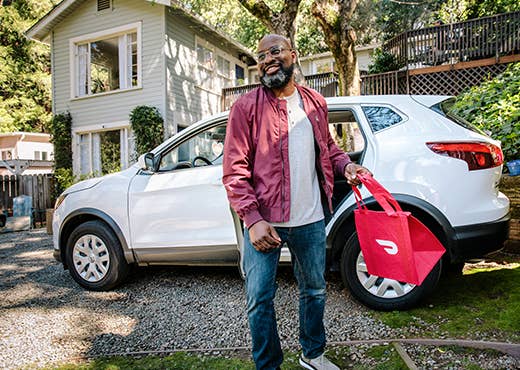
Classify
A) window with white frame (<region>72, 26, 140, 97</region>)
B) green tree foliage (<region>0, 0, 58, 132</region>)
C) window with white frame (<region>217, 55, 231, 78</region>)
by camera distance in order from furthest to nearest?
green tree foliage (<region>0, 0, 58, 132</region>), window with white frame (<region>217, 55, 231, 78</region>), window with white frame (<region>72, 26, 140, 97</region>)

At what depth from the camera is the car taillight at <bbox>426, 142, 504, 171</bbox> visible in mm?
3045

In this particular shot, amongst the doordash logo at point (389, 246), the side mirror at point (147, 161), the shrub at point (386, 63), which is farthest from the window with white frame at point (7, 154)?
the doordash logo at point (389, 246)

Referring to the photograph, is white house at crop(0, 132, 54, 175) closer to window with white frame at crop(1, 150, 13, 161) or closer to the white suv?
window with white frame at crop(1, 150, 13, 161)

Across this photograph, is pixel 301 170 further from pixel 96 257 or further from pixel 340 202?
pixel 96 257

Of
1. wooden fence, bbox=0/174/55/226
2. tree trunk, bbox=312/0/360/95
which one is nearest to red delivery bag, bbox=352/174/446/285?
tree trunk, bbox=312/0/360/95

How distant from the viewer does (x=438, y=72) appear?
38.4 feet

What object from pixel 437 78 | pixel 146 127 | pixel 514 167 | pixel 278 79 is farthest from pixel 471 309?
pixel 146 127

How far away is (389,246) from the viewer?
7.11 ft

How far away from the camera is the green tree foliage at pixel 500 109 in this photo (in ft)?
16.1

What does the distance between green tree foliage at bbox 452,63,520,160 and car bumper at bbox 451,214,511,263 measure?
177 cm

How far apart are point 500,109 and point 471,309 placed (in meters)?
3.38

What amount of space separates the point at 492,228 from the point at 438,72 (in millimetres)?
10032

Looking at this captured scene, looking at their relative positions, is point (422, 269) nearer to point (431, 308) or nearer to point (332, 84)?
point (431, 308)

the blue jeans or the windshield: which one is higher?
the windshield
